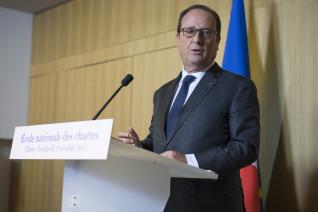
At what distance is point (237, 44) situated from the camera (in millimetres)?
3191

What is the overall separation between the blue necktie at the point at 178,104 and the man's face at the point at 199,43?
0.23 feet

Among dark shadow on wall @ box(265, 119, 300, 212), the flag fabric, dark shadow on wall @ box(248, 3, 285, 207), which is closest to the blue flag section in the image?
the flag fabric

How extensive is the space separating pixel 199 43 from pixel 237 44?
1135mm

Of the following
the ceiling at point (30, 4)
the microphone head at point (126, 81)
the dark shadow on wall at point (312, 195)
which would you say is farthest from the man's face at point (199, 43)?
the ceiling at point (30, 4)

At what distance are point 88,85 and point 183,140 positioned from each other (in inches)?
129

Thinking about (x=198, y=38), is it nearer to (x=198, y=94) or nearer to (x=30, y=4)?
(x=198, y=94)

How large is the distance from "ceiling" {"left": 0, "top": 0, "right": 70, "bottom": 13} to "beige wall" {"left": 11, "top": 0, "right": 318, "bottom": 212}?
0.32 feet

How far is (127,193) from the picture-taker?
5.34 ft

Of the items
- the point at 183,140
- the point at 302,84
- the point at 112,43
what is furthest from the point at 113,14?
the point at 183,140

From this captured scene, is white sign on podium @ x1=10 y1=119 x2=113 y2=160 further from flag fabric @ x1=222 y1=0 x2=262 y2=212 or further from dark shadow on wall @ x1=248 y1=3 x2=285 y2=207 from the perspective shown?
dark shadow on wall @ x1=248 y1=3 x2=285 y2=207

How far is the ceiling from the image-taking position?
218 inches

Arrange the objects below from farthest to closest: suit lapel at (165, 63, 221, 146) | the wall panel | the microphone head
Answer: the wall panel < the microphone head < suit lapel at (165, 63, 221, 146)

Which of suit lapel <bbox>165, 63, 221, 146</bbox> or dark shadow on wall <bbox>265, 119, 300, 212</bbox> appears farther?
dark shadow on wall <bbox>265, 119, 300, 212</bbox>

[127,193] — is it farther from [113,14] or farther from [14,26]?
[14,26]
